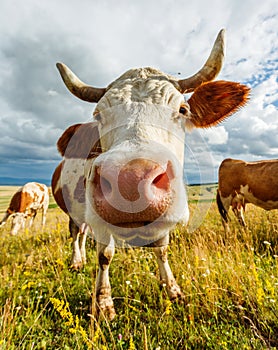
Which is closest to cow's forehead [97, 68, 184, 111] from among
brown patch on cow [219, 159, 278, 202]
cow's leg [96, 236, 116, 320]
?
cow's leg [96, 236, 116, 320]

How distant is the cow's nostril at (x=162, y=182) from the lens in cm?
145

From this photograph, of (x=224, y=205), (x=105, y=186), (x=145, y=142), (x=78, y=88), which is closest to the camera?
(x=105, y=186)

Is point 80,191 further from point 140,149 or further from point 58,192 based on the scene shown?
point 140,149

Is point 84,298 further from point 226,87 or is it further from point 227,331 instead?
point 226,87

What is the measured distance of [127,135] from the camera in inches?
70.7

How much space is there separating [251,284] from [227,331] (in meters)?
0.68

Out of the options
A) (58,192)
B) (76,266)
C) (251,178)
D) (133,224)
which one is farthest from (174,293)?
(251,178)

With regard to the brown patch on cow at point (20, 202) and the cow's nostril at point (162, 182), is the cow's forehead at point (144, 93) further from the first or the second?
the brown patch on cow at point (20, 202)

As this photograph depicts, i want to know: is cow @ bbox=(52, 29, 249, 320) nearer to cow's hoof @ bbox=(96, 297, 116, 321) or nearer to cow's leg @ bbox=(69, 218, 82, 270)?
→ cow's hoof @ bbox=(96, 297, 116, 321)

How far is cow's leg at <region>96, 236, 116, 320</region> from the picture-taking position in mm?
2566

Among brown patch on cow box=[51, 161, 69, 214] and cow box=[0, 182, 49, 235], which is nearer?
brown patch on cow box=[51, 161, 69, 214]

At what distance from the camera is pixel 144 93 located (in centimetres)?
232

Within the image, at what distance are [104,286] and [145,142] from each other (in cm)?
201

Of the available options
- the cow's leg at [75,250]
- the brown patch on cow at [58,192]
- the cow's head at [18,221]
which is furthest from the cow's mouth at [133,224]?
the cow's head at [18,221]
